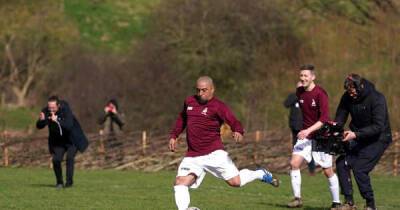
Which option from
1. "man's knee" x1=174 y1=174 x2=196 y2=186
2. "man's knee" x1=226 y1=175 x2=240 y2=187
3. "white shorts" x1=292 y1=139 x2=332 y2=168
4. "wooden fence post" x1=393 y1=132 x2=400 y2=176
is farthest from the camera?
"wooden fence post" x1=393 y1=132 x2=400 y2=176

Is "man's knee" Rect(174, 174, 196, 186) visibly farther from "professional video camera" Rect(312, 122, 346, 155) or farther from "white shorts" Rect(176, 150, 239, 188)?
"professional video camera" Rect(312, 122, 346, 155)

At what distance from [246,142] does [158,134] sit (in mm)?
3145

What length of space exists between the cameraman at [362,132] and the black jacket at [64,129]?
6.32 meters

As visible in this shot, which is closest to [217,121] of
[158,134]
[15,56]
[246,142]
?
[246,142]

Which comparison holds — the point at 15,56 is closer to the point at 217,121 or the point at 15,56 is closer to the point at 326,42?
the point at 326,42

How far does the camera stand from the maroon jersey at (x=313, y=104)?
627 inches

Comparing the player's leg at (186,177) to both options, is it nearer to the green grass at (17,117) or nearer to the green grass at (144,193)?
the green grass at (144,193)

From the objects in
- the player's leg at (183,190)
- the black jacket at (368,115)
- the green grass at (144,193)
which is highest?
the black jacket at (368,115)

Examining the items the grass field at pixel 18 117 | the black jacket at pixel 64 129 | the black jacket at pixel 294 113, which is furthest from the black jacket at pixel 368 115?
the grass field at pixel 18 117

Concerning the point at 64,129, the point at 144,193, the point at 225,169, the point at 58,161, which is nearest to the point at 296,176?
the point at 225,169

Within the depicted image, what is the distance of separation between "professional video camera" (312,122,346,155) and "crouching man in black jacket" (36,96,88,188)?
238 inches

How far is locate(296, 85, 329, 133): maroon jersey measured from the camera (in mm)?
15930

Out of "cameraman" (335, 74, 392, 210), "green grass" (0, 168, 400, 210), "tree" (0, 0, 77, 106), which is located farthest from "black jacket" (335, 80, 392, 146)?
"tree" (0, 0, 77, 106)

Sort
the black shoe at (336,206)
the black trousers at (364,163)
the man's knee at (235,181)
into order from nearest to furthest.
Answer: the man's knee at (235,181), the black trousers at (364,163), the black shoe at (336,206)
